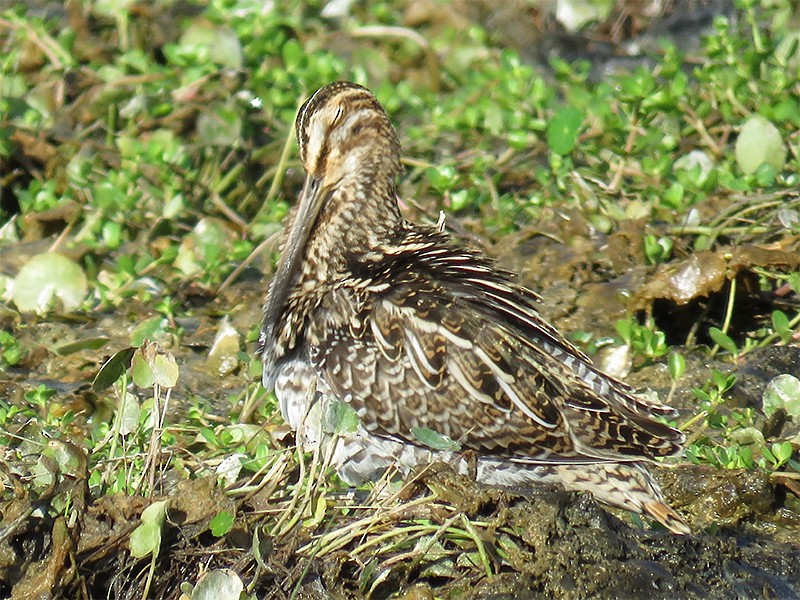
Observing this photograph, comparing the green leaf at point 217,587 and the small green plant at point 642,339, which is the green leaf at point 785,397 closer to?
the small green plant at point 642,339

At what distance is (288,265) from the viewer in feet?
16.8

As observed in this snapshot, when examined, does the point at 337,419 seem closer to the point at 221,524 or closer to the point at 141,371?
the point at 221,524

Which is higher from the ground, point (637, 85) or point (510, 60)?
point (637, 85)

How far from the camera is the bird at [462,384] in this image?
14.9 feet

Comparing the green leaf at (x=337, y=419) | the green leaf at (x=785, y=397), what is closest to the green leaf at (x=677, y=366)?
the green leaf at (x=785, y=397)

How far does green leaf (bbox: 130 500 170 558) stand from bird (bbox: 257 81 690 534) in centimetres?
77

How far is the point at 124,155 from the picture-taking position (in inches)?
271

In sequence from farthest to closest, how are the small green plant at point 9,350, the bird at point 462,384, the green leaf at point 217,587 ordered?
1. the small green plant at point 9,350
2. the bird at point 462,384
3. the green leaf at point 217,587

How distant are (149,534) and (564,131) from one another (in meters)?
3.58

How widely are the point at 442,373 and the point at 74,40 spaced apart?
4.10 meters

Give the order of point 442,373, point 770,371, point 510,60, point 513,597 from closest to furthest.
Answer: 1. point 513,597
2. point 442,373
3. point 770,371
4. point 510,60

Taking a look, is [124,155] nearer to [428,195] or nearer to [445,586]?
[428,195]

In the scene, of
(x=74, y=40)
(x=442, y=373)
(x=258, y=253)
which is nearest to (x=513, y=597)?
(x=442, y=373)

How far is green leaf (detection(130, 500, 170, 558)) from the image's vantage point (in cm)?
357
